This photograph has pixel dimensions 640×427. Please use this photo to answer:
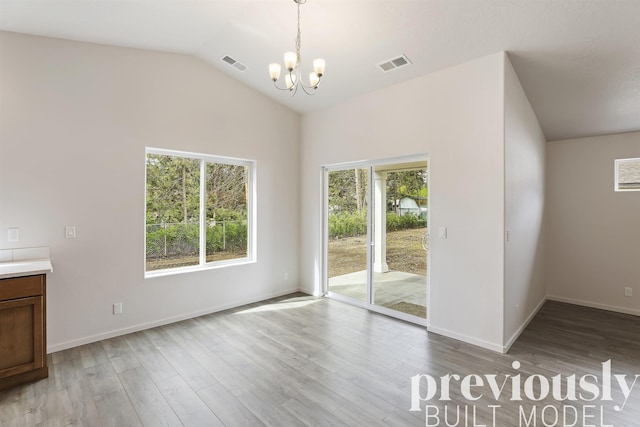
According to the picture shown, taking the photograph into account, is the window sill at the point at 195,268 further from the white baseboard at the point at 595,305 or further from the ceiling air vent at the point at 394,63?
the white baseboard at the point at 595,305

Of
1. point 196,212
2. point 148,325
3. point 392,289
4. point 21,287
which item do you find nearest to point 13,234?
point 21,287

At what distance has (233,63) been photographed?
14.0 feet

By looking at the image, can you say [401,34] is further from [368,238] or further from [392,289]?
[392,289]

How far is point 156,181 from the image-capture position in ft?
13.4

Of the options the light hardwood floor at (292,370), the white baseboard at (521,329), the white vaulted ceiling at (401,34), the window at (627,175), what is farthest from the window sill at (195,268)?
the window at (627,175)

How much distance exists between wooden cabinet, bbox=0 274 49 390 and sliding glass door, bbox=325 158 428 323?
3.63m

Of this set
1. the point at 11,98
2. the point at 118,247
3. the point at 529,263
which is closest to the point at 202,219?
the point at 118,247

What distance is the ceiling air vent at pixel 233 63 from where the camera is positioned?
4.18m

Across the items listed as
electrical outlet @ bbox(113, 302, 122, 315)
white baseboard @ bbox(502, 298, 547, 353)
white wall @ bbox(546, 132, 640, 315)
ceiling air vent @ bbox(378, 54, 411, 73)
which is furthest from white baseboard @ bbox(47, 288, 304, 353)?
white wall @ bbox(546, 132, 640, 315)

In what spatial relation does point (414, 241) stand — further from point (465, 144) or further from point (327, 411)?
point (327, 411)

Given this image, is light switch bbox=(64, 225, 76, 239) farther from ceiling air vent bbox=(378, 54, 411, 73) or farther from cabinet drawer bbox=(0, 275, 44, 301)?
ceiling air vent bbox=(378, 54, 411, 73)

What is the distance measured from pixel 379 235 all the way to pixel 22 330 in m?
3.99

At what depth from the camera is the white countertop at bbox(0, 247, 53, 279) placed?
8.57 feet

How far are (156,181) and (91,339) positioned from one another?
1.98 meters
